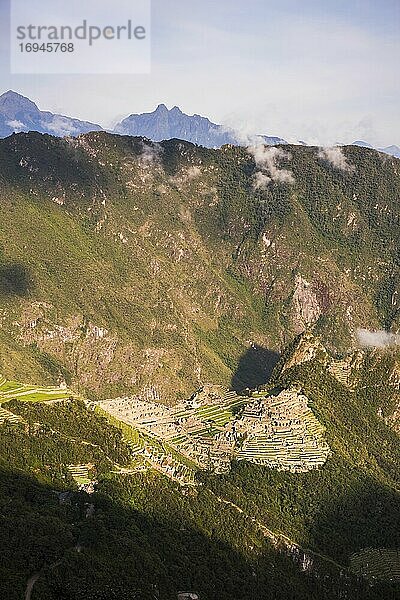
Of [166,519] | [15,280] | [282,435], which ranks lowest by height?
[166,519]

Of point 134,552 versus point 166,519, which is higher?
point 134,552

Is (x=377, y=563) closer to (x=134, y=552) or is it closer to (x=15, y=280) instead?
(x=134, y=552)

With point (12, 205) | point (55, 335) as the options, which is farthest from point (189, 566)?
point (12, 205)

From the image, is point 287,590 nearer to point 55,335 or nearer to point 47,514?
point 47,514

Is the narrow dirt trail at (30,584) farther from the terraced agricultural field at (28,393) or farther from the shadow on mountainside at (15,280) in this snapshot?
the shadow on mountainside at (15,280)

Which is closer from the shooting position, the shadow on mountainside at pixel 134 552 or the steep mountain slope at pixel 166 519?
the shadow on mountainside at pixel 134 552

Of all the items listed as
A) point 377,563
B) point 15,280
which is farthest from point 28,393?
point 15,280

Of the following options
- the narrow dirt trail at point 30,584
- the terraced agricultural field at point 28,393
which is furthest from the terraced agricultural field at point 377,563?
the narrow dirt trail at point 30,584

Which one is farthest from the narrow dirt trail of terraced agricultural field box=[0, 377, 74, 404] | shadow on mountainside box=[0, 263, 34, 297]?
shadow on mountainside box=[0, 263, 34, 297]

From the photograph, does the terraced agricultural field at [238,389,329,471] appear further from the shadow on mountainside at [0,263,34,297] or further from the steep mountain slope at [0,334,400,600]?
the shadow on mountainside at [0,263,34,297]
